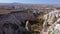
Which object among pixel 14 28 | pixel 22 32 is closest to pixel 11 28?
pixel 14 28

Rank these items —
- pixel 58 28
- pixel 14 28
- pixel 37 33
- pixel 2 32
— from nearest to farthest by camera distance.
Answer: pixel 58 28 < pixel 2 32 < pixel 14 28 < pixel 37 33

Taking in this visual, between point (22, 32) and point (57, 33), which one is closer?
point (57, 33)

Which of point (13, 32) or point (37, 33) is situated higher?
point (13, 32)

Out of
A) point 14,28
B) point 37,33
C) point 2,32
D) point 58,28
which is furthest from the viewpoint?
point 37,33

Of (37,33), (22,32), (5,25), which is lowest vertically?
(37,33)

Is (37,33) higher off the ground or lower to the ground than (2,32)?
lower

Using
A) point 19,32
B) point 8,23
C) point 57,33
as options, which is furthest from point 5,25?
point 57,33

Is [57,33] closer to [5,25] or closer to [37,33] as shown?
[5,25]

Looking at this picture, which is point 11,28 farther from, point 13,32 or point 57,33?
point 57,33

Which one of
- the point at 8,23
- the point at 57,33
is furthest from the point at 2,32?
the point at 57,33
